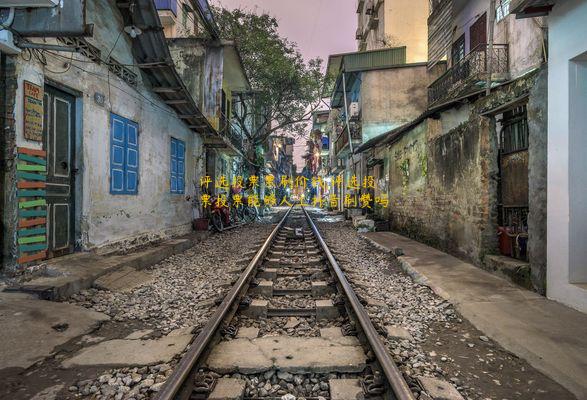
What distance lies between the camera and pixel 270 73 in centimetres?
2128

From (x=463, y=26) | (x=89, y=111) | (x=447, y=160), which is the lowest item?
(x=447, y=160)

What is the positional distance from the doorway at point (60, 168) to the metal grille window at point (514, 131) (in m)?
7.68

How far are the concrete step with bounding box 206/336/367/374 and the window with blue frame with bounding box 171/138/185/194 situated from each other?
8117mm

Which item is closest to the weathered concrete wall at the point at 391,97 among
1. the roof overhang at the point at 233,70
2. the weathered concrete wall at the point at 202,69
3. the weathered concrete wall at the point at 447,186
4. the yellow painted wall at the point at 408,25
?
the yellow painted wall at the point at 408,25

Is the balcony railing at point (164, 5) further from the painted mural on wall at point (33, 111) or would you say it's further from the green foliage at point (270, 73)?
the painted mural on wall at point (33, 111)

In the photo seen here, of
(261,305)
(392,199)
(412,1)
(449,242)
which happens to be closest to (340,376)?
(261,305)

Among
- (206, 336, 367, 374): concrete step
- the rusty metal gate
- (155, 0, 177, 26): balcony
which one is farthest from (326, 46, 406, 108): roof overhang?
(206, 336, 367, 374): concrete step

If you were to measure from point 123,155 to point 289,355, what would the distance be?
634 cm

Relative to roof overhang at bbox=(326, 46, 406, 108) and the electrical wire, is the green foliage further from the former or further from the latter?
the electrical wire

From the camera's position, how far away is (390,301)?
185 inches

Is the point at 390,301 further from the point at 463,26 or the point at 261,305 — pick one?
the point at 463,26

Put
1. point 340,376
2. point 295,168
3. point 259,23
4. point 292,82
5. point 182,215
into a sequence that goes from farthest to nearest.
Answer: point 295,168 → point 292,82 → point 259,23 → point 182,215 → point 340,376

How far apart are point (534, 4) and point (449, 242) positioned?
15.9 feet

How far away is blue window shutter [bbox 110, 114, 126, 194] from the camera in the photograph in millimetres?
7133
